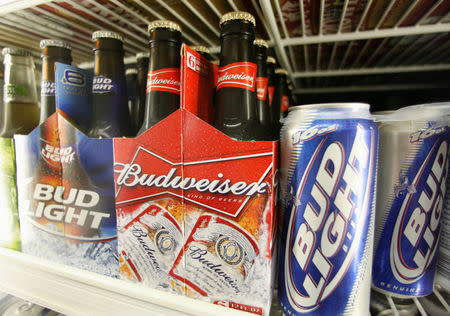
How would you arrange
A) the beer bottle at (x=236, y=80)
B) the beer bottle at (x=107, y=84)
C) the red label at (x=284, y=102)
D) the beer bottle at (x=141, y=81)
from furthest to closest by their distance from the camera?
the red label at (x=284, y=102) < the beer bottle at (x=141, y=81) < the beer bottle at (x=107, y=84) < the beer bottle at (x=236, y=80)

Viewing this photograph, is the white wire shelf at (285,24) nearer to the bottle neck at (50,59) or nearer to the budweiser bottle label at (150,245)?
the bottle neck at (50,59)

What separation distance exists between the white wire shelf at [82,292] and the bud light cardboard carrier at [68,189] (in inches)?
1.4

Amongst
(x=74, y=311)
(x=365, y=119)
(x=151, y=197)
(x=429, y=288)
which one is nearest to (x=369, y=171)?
(x=365, y=119)

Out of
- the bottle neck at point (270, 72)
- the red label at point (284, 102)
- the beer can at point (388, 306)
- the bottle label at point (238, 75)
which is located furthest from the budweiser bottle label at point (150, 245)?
the red label at point (284, 102)

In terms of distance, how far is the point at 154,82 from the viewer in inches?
22.6

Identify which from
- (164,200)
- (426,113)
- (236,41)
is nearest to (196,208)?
(164,200)

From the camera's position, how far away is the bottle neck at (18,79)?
30.2 inches

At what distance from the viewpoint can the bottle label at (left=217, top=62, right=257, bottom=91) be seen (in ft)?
1.75

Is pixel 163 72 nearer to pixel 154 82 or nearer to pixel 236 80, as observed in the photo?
pixel 154 82


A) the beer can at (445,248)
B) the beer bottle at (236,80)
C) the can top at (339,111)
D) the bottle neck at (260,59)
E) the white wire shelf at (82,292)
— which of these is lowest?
the white wire shelf at (82,292)

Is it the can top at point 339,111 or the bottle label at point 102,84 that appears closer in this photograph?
the can top at point 339,111

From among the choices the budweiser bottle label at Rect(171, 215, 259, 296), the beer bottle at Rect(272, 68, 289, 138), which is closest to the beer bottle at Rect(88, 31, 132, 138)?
the budweiser bottle label at Rect(171, 215, 259, 296)

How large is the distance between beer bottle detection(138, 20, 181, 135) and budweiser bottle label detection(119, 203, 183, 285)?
21 cm

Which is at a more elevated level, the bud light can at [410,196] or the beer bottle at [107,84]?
the beer bottle at [107,84]
